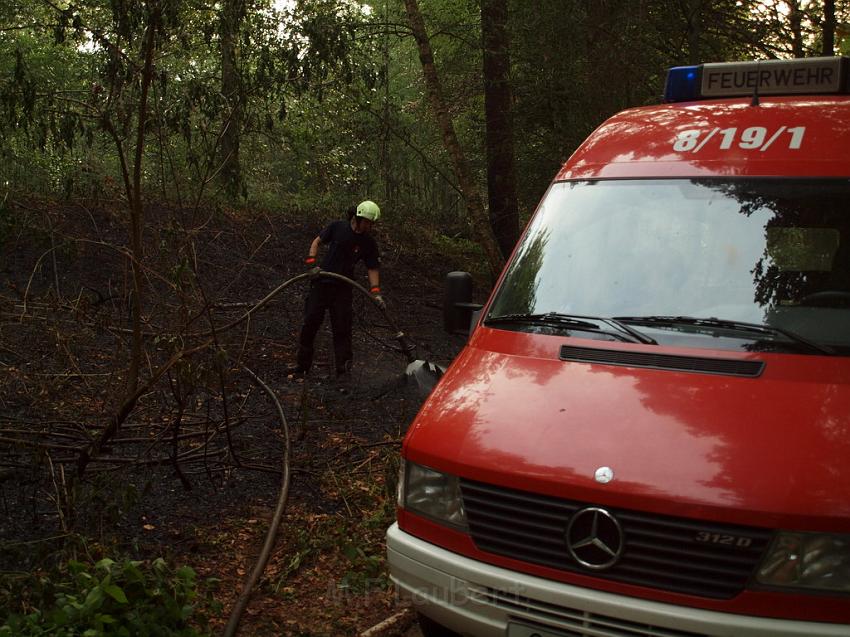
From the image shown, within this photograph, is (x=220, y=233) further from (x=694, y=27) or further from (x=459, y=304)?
(x=694, y=27)

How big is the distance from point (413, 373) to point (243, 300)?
5.32m

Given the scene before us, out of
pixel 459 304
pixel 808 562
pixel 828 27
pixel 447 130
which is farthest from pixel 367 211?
pixel 828 27

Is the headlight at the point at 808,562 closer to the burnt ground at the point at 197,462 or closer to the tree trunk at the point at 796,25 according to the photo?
the burnt ground at the point at 197,462

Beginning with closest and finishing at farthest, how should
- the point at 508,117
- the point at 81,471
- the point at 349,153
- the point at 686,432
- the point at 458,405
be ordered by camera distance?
1. the point at 686,432
2. the point at 458,405
3. the point at 81,471
4. the point at 508,117
5. the point at 349,153

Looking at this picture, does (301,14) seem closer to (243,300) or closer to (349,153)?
(243,300)

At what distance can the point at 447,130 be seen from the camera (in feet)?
46.4

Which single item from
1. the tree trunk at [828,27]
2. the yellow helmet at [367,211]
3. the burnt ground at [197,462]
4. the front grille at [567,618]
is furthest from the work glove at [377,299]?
the tree trunk at [828,27]

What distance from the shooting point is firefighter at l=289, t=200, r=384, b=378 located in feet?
35.1

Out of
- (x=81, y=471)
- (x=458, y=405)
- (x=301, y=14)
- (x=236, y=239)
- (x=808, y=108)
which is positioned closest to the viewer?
(x=458, y=405)

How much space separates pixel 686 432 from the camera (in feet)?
11.5

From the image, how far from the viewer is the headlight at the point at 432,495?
150 inches

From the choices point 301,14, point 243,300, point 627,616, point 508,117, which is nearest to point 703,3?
point 508,117

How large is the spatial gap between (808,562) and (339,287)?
8.17 metres

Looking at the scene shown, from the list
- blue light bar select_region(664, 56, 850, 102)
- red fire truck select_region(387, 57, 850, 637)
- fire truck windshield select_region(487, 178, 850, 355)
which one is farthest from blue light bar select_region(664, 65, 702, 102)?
fire truck windshield select_region(487, 178, 850, 355)
